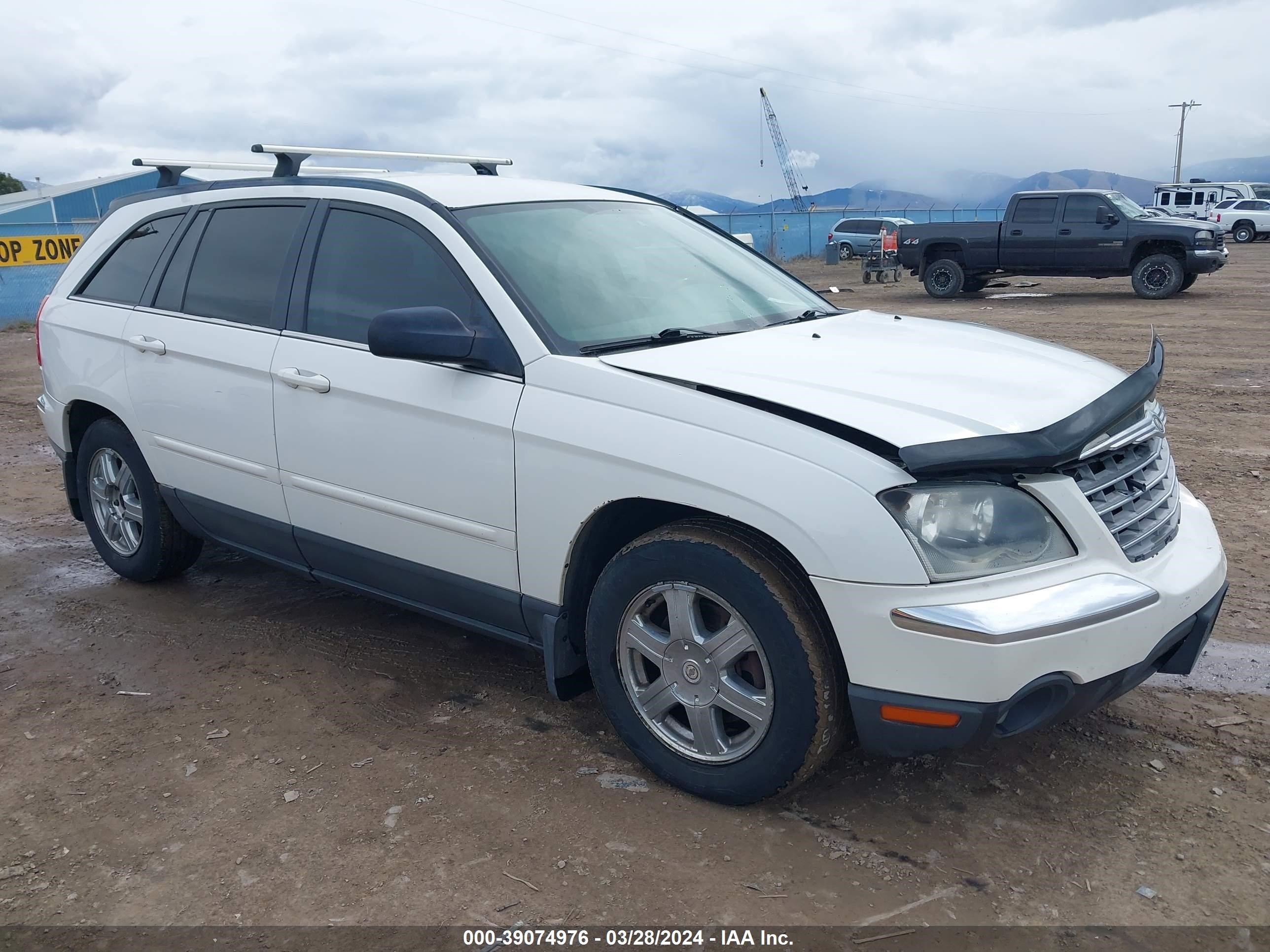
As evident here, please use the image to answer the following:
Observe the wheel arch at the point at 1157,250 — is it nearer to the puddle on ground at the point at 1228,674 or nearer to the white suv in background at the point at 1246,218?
the puddle on ground at the point at 1228,674

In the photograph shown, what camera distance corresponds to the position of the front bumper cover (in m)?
2.57

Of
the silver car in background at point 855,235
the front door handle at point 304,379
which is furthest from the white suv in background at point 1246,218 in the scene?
the front door handle at point 304,379

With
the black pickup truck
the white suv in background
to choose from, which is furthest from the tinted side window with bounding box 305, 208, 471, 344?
the white suv in background

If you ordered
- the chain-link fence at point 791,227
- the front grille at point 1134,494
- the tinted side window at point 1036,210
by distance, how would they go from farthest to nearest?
1. the chain-link fence at point 791,227
2. the tinted side window at point 1036,210
3. the front grille at point 1134,494

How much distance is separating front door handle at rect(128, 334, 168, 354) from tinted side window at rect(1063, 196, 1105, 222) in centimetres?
1690

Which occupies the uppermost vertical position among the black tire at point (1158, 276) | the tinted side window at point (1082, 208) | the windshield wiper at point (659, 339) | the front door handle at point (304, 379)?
the tinted side window at point (1082, 208)

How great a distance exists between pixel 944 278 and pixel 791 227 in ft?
69.6

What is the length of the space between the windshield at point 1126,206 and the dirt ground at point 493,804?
14.9 metres

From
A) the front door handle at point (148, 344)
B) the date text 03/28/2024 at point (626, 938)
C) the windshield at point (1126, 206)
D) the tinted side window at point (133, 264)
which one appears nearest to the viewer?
the date text 03/28/2024 at point (626, 938)

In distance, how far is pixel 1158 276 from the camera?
17.8m

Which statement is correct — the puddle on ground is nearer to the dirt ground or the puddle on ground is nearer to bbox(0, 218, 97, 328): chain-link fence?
the dirt ground

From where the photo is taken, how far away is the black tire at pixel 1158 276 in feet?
57.3

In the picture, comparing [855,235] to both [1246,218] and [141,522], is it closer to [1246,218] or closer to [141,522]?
[1246,218]

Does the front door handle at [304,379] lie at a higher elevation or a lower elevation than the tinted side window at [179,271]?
lower
